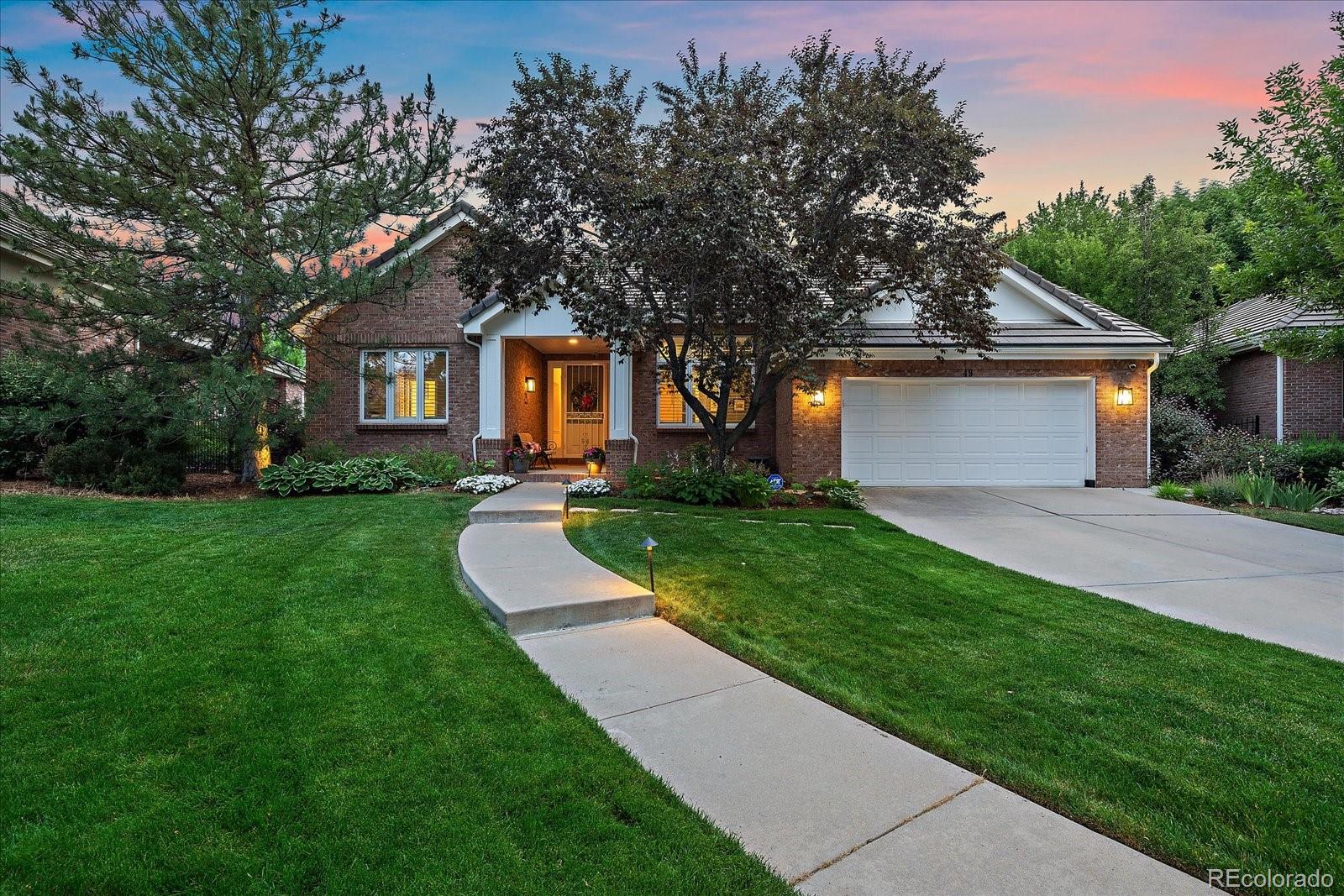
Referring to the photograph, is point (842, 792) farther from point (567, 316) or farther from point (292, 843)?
point (567, 316)

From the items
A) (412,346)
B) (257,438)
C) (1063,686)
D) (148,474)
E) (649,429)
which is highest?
(412,346)

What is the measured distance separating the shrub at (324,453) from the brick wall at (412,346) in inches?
29.4

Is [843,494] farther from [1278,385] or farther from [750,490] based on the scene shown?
[1278,385]

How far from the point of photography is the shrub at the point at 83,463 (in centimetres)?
951

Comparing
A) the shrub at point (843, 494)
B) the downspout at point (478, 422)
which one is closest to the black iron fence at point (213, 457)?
the downspout at point (478, 422)

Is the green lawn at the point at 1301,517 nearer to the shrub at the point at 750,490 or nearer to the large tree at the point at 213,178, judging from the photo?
the shrub at the point at 750,490

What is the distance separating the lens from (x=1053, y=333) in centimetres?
1252

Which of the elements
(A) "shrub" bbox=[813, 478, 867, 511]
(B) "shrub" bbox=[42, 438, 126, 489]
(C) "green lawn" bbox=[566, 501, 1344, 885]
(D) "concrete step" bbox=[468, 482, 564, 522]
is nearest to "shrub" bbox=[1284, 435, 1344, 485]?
(A) "shrub" bbox=[813, 478, 867, 511]

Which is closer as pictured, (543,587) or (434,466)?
(543,587)

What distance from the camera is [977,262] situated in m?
9.02

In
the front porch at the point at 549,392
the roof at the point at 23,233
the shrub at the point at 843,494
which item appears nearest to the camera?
the roof at the point at 23,233

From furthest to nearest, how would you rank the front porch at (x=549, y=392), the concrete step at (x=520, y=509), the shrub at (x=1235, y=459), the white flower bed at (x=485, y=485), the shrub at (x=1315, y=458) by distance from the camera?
the front porch at (x=549, y=392) < the shrub at (x=1235, y=459) < the shrub at (x=1315, y=458) < the white flower bed at (x=485, y=485) < the concrete step at (x=520, y=509)

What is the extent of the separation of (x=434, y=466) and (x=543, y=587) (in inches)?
321

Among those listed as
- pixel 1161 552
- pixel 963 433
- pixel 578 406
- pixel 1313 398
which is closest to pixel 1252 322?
pixel 1313 398
